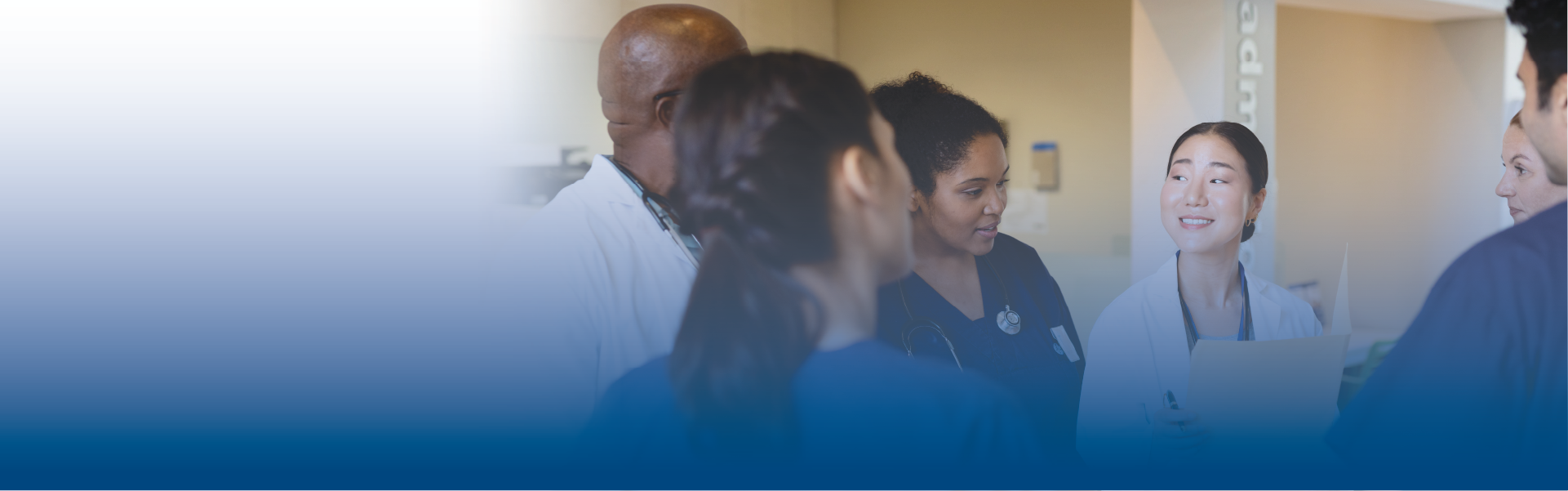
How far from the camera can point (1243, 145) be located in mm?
2109

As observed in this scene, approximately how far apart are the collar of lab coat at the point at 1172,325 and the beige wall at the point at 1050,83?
36 centimetres

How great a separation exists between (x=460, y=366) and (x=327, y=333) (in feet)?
0.87

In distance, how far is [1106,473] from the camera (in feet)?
6.56

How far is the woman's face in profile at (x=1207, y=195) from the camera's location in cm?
210

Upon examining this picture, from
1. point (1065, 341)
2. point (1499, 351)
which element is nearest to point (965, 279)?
point (1065, 341)

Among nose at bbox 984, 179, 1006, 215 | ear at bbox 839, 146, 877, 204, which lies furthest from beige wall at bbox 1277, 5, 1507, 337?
ear at bbox 839, 146, 877, 204

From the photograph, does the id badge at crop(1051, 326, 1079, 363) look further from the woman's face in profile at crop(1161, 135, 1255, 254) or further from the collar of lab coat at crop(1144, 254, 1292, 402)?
the woman's face in profile at crop(1161, 135, 1255, 254)

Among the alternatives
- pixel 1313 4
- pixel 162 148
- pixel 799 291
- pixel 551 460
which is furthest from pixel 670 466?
pixel 1313 4

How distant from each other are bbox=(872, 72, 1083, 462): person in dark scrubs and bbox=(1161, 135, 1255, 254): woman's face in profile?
35 centimetres

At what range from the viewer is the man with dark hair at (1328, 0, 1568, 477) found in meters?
1.75

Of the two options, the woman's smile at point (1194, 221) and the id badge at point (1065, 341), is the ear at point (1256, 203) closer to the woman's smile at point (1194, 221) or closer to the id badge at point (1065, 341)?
the woman's smile at point (1194, 221)

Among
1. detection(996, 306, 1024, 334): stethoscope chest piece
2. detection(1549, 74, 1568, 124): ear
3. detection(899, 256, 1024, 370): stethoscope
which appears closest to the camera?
detection(1549, 74, 1568, 124): ear

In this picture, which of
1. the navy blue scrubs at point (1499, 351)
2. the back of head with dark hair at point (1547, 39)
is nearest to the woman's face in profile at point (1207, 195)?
the navy blue scrubs at point (1499, 351)

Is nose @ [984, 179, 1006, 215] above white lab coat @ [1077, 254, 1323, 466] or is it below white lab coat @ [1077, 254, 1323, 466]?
above
